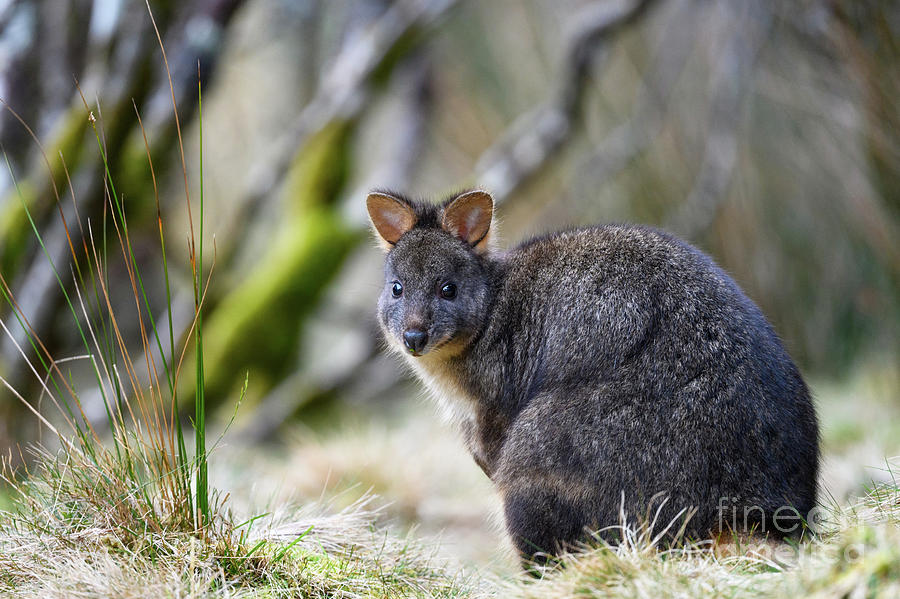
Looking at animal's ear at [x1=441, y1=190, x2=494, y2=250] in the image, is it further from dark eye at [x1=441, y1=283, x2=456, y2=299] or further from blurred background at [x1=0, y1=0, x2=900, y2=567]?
blurred background at [x1=0, y1=0, x2=900, y2=567]

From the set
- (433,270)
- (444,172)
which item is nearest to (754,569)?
(433,270)

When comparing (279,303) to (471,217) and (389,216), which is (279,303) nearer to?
(389,216)

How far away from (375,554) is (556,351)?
112cm

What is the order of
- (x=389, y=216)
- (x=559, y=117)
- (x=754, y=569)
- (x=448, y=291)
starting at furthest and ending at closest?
(x=559, y=117), (x=389, y=216), (x=448, y=291), (x=754, y=569)

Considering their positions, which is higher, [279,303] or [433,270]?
[433,270]

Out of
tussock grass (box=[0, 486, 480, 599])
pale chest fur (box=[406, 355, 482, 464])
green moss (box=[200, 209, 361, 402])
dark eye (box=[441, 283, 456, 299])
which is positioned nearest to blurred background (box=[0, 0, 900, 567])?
green moss (box=[200, 209, 361, 402])

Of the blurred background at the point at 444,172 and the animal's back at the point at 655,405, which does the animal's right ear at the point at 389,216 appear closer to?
the blurred background at the point at 444,172

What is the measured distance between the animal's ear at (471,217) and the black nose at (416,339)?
2.02 ft

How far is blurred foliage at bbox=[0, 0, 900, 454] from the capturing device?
669 centimetres

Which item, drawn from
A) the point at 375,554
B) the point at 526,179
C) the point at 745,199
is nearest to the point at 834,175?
the point at 745,199

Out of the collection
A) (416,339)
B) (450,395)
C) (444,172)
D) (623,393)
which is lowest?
(450,395)

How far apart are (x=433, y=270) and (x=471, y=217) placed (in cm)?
34

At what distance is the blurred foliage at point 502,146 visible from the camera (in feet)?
22.0

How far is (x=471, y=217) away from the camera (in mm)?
4695
